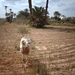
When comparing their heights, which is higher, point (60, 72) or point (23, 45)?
point (23, 45)

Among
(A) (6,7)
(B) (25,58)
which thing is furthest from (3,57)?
(A) (6,7)

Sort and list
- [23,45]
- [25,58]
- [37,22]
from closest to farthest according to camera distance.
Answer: [23,45] → [25,58] → [37,22]

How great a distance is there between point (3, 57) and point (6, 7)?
6041cm

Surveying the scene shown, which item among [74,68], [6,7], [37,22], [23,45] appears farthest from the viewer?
[6,7]

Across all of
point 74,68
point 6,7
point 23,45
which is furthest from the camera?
point 6,7

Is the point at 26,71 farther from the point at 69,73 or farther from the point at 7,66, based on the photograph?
the point at 69,73

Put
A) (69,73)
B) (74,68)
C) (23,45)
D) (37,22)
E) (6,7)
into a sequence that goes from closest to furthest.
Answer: (69,73)
(74,68)
(23,45)
(37,22)
(6,7)

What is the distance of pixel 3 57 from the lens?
23.6 ft

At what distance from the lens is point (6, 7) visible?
65.0 metres

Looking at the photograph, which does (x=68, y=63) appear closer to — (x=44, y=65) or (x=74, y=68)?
(x=74, y=68)

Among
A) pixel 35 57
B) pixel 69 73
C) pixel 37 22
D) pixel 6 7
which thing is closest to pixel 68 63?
pixel 69 73

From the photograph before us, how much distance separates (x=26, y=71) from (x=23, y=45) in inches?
46.9

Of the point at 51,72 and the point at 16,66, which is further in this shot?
the point at 16,66

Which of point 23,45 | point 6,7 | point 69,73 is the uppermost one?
point 6,7
